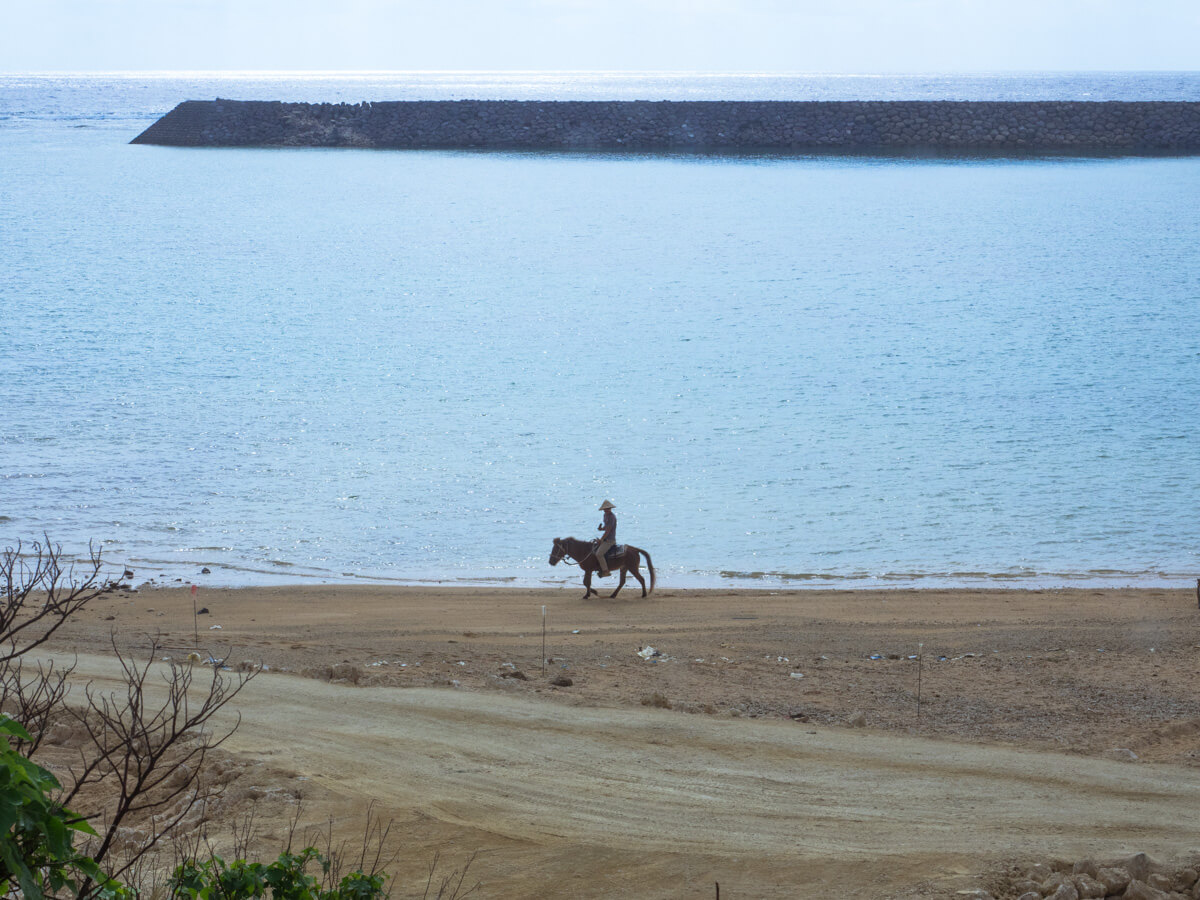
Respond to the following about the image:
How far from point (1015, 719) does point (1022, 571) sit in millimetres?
8067

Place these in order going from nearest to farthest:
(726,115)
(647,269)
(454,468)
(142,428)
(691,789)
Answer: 1. (691,789)
2. (454,468)
3. (142,428)
4. (647,269)
5. (726,115)

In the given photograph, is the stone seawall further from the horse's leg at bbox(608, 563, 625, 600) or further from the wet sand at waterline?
the wet sand at waterline

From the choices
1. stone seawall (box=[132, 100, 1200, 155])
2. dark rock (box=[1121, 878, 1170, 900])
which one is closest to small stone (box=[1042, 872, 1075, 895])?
dark rock (box=[1121, 878, 1170, 900])

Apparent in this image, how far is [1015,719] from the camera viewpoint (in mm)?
12164

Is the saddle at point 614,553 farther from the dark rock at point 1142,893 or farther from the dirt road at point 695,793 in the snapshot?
the dark rock at point 1142,893

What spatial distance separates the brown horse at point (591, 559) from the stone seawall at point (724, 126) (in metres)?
79.0

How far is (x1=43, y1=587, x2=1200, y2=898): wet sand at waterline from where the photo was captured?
9.07 meters

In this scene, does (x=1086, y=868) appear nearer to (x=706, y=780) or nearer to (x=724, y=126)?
(x=706, y=780)

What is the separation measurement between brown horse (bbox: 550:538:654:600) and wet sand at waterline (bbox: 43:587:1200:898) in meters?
0.37

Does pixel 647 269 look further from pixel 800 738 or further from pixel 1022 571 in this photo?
pixel 800 738

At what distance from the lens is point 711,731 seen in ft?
37.2

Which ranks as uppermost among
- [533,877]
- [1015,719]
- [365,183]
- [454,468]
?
[365,183]

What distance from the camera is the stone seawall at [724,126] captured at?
89.9m

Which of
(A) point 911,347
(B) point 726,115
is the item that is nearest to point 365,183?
(B) point 726,115
